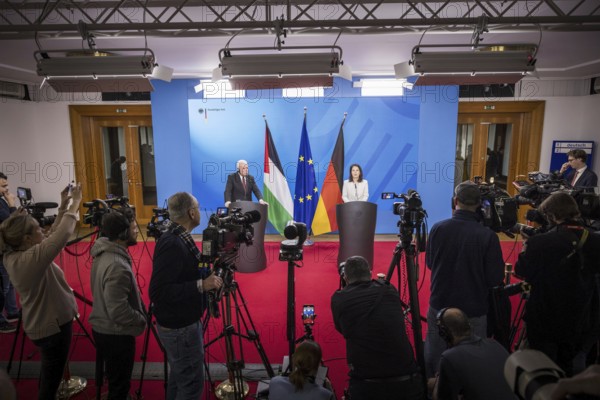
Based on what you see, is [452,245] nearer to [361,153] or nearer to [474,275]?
[474,275]

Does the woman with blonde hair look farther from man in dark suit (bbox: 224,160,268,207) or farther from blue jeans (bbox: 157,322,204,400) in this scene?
man in dark suit (bbox: 224,160,268,207)

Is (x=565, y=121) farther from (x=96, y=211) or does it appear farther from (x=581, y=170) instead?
(x=96, y=211)

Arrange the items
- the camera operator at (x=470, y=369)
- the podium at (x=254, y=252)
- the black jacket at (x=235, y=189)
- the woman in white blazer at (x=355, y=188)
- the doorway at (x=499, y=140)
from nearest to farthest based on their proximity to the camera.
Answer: the camera operator at (x=470, y=369)
the podium at (x=254, y=252)
the black jacket at (x=235, y=189)
the woman in white blazer at (x=355, y=188)
the doorway at (x=499, y=140)

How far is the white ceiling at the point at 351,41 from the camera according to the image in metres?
3.29

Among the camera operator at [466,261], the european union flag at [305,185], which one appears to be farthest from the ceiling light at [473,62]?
the european union flag at [305,185]

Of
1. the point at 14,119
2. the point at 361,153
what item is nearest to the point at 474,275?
the point at 361,153

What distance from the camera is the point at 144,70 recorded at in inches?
122

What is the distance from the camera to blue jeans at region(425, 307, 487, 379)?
2.28 metres

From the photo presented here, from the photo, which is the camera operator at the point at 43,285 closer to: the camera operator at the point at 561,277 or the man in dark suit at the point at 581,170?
the camera operator at the point at 561,277

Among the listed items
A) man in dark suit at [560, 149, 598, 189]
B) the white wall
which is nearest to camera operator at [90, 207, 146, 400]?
man in dark suit at [560, 149, 598, 189]

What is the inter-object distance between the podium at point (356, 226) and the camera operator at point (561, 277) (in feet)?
8.02

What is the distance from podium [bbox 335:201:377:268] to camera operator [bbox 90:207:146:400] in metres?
2.94

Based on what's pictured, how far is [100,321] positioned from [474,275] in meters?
2.09

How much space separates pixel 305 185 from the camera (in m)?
5.94
